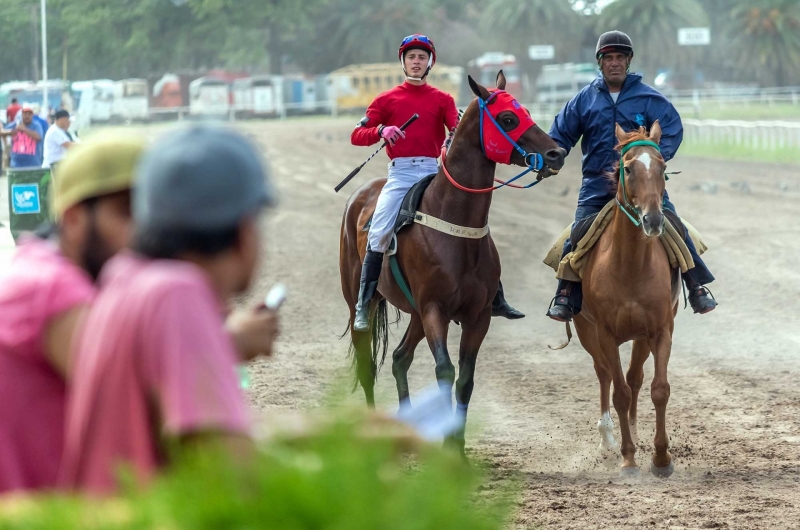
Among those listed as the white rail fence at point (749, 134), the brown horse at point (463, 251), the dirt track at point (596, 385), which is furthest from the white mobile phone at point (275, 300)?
the white rail fence at point (749, 134)

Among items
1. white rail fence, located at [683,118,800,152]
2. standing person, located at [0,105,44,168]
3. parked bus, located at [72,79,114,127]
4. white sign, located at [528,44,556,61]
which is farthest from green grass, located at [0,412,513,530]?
white sign, located at [528,44,556,61]

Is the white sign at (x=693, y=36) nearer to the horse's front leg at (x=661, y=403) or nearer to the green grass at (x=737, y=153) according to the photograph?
the green grass at (x=737, y=153)

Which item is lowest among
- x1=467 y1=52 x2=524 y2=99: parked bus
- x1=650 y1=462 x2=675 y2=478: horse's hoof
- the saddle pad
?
x1=650 y1=462 x2=675 y2=478: horse's hoof

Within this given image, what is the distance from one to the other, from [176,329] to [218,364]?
0.30 ft

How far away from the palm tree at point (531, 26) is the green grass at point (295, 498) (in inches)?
2938

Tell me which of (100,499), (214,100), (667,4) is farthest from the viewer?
(667,4)

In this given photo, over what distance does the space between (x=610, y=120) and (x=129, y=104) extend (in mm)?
55429

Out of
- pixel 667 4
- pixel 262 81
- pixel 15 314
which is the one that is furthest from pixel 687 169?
pixel 667 4

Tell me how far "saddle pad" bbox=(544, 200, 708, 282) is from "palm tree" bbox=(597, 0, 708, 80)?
2617 inches

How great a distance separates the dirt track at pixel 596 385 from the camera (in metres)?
6.53

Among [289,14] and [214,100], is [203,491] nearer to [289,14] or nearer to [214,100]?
[214,100]

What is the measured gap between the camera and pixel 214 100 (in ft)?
208

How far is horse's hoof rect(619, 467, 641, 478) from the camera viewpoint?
7371mm

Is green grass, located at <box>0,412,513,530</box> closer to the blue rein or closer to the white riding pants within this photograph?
the blue rein
